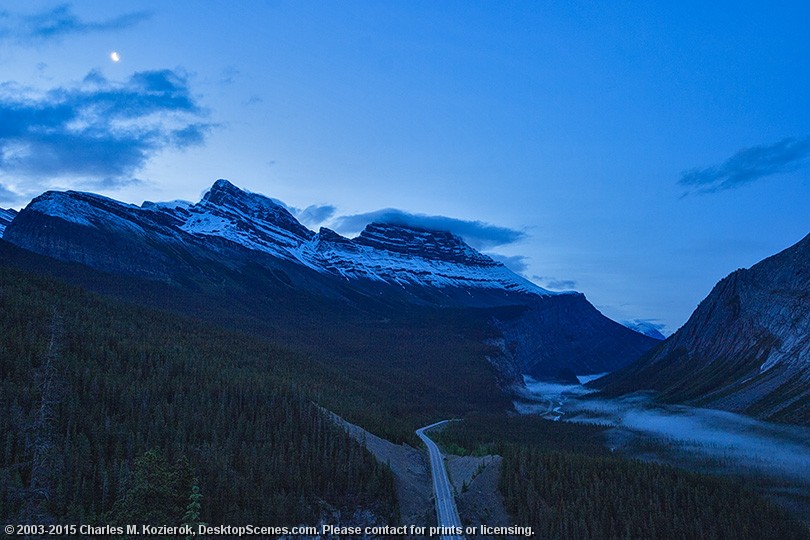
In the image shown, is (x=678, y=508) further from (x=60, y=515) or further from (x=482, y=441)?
(x=60, y=515)

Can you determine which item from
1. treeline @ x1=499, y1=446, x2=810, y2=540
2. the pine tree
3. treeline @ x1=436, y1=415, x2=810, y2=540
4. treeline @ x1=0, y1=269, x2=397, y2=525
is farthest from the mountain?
the pine tree

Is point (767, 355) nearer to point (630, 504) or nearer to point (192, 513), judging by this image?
point (630, 504)

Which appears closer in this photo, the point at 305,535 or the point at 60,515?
the point at 60,515

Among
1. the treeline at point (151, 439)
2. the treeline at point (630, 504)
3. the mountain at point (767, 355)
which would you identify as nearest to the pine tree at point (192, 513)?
the treeline at point (151, 439)

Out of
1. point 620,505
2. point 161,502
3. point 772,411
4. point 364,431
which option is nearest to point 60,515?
point 161,502

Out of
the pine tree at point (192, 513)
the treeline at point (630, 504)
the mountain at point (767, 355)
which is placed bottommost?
the treeline at point (630, 504)

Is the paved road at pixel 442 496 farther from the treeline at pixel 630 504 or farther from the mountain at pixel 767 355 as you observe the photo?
the mountain at pixel 767 355

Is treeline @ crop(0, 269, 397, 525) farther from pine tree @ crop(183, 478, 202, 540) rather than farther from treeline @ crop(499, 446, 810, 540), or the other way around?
treeline @ crop(499, 446, 810, 540)
